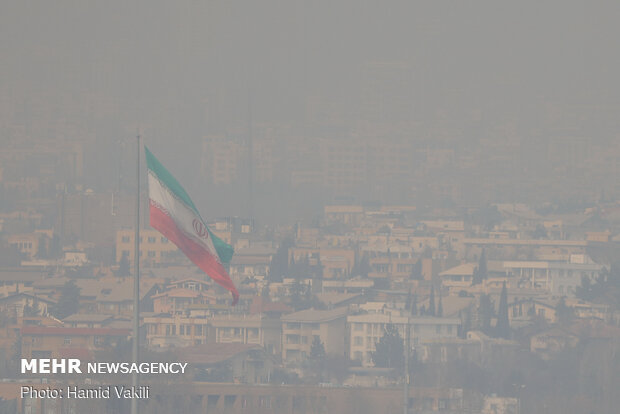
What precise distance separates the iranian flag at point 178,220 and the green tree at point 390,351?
21.2 meters

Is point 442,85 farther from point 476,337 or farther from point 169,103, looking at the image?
point 476,337

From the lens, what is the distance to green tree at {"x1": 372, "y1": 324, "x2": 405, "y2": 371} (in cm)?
2777

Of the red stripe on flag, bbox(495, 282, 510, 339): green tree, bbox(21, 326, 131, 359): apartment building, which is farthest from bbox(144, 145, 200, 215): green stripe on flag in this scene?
bbox(495, 282, 510, 339): green tree

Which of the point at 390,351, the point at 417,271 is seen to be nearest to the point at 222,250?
the point at 390,351

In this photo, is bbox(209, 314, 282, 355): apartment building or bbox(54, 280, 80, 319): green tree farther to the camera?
bbox(54, 280, 80, 319): green tree

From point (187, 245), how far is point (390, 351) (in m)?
22.7

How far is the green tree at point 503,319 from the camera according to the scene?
3088 centimetres

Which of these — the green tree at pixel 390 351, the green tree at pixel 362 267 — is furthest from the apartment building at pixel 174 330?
the green tree at pixel 362 267

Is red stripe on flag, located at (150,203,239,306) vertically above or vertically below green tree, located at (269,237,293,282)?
below

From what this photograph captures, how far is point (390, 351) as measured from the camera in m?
28.5

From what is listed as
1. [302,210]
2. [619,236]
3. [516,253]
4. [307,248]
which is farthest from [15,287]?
[619,236]

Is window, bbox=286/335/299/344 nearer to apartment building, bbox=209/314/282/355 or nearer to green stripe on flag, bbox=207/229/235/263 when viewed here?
apartment building, bbox=209/314/282/355

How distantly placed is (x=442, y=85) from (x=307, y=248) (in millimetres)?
13015

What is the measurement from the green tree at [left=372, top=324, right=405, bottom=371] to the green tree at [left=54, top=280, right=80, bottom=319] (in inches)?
360
